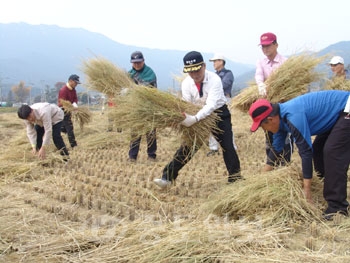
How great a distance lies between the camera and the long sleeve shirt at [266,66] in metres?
4.63

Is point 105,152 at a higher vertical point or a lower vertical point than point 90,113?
lower

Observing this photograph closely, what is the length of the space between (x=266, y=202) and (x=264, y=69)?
2.19 metres

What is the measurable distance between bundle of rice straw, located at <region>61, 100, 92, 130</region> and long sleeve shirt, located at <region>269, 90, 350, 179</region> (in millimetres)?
4717

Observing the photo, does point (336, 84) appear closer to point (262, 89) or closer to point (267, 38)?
point (262, 89)

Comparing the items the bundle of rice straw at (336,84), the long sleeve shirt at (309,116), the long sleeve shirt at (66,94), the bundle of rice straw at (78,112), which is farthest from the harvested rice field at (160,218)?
the long sleeve shirt at (66,94)

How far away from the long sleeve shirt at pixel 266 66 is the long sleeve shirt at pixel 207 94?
41.5 inches

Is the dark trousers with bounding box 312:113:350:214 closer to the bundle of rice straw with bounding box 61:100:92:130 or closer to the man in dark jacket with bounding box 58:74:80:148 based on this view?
the man in dark jacket with bounding box 58:74:80:148

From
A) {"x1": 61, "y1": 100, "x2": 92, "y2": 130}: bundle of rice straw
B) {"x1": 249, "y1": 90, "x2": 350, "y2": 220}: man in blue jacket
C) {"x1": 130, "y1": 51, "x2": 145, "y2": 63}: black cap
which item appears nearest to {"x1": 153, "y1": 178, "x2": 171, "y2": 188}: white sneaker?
{"x1": 249, "y1": 90, "x2": 350, "y2": 220}: man in blue jacket

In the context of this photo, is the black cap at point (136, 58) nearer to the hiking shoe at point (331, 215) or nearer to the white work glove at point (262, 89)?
the white work glove at point (262, 89)

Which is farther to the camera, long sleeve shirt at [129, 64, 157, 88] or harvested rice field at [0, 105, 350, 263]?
long sleeve shirt at [129, 64, 157, 88]

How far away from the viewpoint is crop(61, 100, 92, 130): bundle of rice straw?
695 centimetres

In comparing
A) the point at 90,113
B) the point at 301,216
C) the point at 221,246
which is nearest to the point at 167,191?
the point at 301,216

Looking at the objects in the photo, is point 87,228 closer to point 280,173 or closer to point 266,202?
point 266,202

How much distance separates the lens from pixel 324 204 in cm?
323
